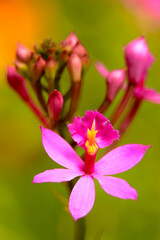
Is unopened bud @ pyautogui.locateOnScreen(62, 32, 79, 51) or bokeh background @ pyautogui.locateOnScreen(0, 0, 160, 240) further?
bokeh background @ pyautogui.locateOnScreen(0, 0, 160, 240)

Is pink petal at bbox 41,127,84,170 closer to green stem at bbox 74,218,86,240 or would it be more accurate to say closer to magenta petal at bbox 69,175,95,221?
magenta petal at bbox 69,175,95,221

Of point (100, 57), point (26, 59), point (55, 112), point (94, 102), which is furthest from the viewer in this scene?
point (100, 57)

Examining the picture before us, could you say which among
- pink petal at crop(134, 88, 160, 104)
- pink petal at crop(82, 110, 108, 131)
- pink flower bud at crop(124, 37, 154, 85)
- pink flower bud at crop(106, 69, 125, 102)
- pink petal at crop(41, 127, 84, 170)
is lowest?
pink petal at crop(41, 127, 84, 170)

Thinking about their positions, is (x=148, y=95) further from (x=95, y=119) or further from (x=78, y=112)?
(x=78, y=112)

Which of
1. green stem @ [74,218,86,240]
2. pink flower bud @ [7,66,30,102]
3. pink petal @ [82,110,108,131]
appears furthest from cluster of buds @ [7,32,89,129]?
green stem @ [74,218,86,240]

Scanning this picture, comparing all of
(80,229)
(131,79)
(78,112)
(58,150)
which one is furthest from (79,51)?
(78,112)

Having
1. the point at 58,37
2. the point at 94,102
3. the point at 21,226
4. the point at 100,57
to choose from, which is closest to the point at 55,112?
the point at 21,226

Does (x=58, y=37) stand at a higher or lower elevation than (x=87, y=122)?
higher

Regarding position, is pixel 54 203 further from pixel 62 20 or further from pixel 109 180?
pixel 62 20
